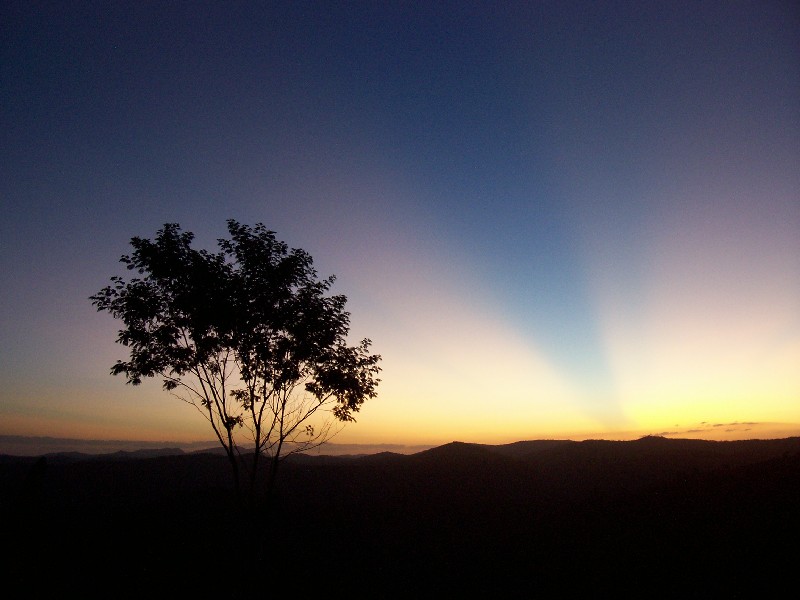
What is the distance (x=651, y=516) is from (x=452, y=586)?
14.4 meters

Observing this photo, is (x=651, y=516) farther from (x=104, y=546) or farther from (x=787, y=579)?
(x=104, y=546)

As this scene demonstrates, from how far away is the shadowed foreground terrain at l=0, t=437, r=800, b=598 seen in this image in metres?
18.7

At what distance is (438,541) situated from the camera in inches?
1110

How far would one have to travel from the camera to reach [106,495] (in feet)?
181

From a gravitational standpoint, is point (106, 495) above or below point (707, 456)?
below

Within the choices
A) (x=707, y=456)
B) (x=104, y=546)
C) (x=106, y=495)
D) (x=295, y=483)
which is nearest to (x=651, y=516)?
(x=104, y=546)

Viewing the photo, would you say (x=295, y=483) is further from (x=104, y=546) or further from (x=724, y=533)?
(x=724, y=533)

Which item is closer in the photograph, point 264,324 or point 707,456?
point 264,324

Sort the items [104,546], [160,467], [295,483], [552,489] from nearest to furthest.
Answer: [104,546]
[552,489]
[295,483]
[160,467]

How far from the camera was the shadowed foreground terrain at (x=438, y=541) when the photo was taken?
18.7m

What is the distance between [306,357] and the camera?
70.4ft

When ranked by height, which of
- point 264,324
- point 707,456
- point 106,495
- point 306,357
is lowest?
point 106,495

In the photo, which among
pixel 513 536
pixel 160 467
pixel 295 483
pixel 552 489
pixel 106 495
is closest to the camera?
pixel 513 536

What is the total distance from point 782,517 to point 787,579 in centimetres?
623
